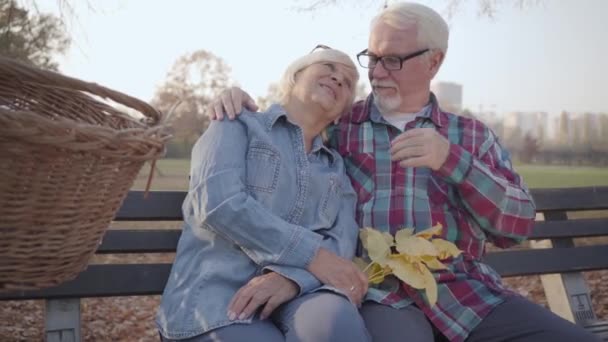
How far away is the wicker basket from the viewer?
56.1 inches

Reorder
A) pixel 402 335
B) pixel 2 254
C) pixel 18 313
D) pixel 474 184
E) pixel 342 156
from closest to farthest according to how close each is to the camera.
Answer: pixel 2 254
pixel 402 335
pixel 474 184
pixel 342 156
pixel 18 313

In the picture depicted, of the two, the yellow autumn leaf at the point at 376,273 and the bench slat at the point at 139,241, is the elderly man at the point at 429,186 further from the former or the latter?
the bench slat at the point at 139,241

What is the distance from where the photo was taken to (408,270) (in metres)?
2.42

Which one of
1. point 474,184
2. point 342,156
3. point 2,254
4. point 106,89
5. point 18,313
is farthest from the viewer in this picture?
point 18,313

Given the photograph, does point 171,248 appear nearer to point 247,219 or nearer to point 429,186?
point 247,219

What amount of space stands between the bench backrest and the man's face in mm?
896

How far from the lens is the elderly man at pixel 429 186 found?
96.0 inches

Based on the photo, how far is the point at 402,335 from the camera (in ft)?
7.62

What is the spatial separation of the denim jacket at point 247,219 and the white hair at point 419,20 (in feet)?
1.98

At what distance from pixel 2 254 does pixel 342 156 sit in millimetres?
1492

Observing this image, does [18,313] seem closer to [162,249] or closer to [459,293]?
[162,249]

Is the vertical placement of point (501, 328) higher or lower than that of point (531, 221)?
lower

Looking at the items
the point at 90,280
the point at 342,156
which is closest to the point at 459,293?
the point at 342,156

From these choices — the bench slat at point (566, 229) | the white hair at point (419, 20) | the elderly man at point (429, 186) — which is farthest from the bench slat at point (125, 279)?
the white hair at point (419, 20)
